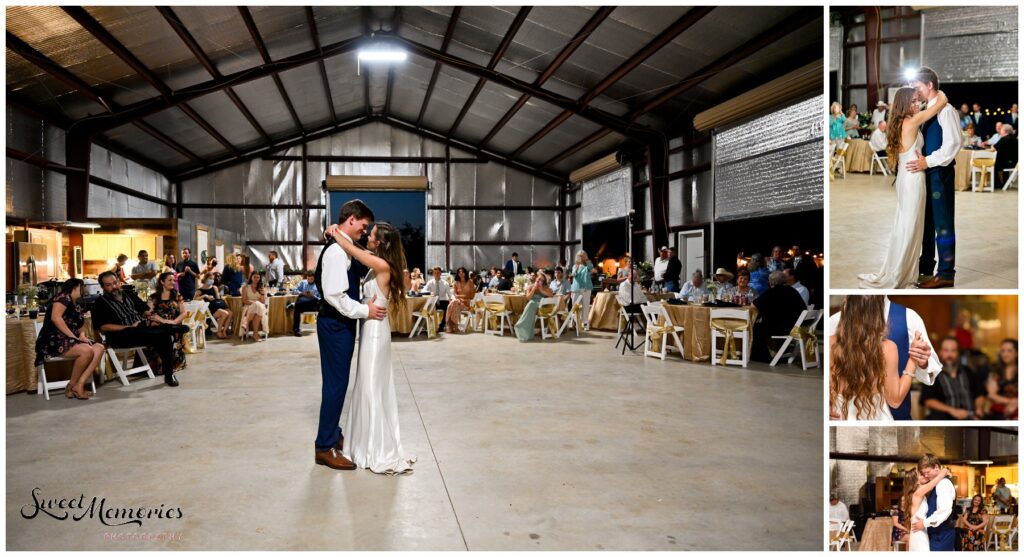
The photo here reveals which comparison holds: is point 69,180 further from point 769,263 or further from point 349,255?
point 769,263

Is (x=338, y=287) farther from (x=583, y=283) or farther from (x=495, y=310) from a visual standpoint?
(x=583, y=283)

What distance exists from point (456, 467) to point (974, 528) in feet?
7.57

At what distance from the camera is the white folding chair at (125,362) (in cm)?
565

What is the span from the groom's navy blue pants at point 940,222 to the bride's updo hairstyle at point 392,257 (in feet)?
7.78

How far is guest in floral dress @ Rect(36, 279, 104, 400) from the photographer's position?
5043 mm

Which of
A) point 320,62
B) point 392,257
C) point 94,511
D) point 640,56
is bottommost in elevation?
point 94,511

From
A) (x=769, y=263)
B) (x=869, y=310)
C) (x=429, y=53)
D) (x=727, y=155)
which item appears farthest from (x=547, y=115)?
(x=869, y=310)

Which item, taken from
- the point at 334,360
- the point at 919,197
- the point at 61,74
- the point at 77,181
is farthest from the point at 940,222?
the point at 77,181

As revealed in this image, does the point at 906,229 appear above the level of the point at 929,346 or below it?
above

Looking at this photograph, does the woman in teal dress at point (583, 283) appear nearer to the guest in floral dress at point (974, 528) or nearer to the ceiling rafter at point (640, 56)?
the ceiling rafter at point (640, 56)

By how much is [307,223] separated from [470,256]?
4.69 metres

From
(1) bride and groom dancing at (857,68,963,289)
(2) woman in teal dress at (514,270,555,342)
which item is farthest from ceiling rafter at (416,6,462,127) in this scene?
(1) bride and groom dancing at (857,68,963,289)

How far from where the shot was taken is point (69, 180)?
471 inches

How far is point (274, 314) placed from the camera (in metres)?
10.1
